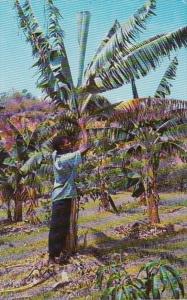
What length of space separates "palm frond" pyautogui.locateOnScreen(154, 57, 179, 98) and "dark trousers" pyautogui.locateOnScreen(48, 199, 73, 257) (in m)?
4.97

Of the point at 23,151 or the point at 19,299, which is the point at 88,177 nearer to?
the point at 23,151

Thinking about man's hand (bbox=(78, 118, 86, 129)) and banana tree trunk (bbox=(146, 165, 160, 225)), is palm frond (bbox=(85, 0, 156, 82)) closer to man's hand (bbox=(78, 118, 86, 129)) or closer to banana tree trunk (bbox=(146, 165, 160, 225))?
man's hand (bbox=(78, 118, 86, 129))

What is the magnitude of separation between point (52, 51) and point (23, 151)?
5976 millimetres

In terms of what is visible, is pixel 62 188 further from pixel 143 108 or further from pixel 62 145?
pixel 143 108

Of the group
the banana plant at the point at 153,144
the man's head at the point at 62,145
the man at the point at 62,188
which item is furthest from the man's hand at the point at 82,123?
the banana plant at the point at 153,144

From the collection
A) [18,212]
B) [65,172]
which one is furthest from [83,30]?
[18,212]

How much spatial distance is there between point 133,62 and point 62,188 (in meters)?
2.49

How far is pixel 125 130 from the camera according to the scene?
37.2ft

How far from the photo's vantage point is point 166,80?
Result: 13.3 metres

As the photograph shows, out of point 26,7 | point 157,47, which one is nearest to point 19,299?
point 157,47

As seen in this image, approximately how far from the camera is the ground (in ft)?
26.5

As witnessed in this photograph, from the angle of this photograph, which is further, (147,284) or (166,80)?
(166,80)

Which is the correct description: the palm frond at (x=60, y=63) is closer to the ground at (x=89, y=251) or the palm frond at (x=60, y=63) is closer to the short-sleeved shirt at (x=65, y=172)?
the short-sleeved shirt at (x=65, y=172)

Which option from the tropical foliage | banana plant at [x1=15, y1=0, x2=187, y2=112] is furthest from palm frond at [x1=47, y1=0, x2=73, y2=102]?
the tropical foliage
